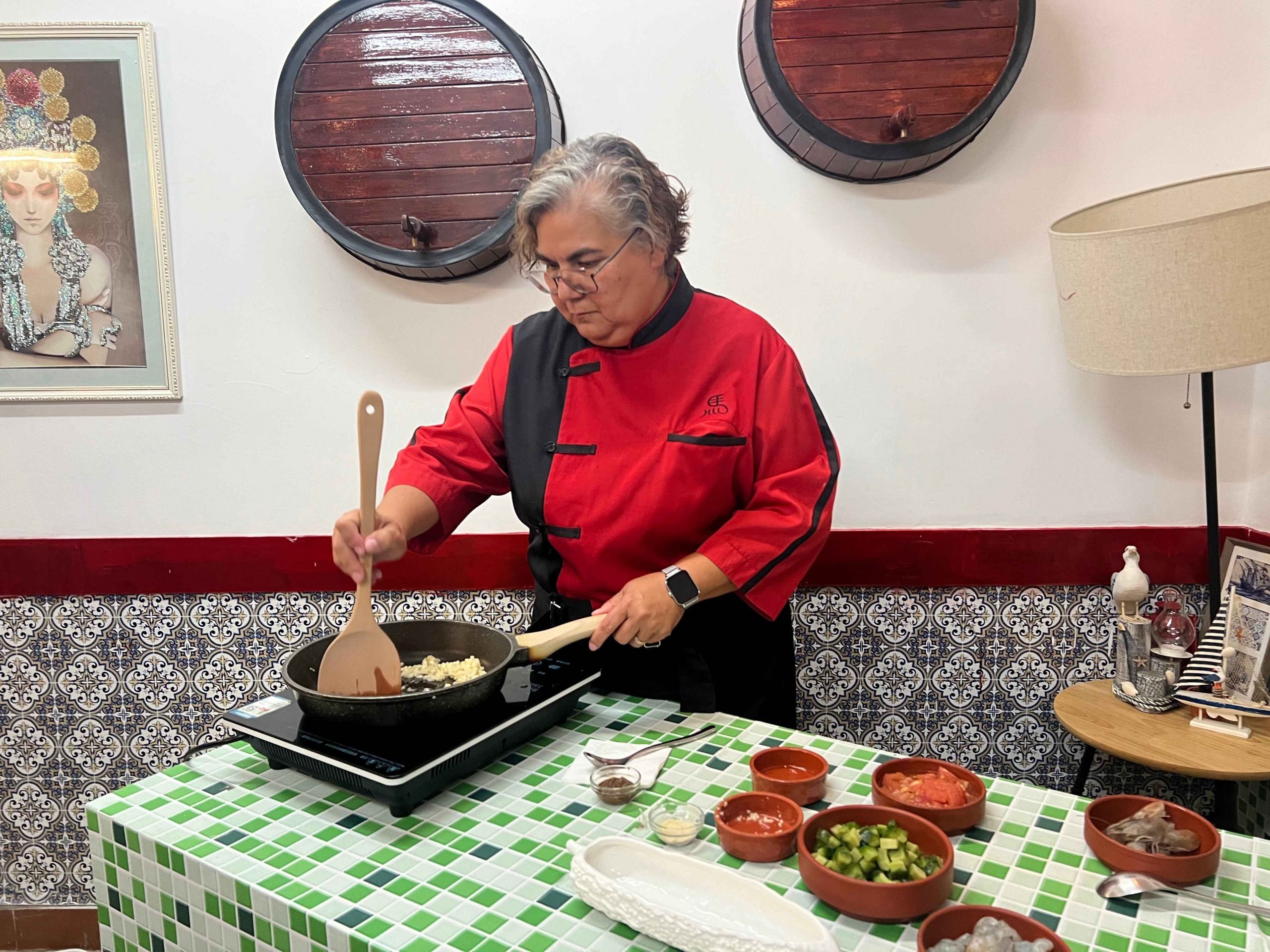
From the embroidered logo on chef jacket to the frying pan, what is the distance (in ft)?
1.64

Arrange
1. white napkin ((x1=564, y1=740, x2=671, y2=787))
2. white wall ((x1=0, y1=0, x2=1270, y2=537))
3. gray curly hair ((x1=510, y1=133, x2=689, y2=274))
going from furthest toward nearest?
white wall ((x1=0, y1=0, x2=1270, y2=537)) < gray curly hair ((x1=510, y1=133, x2=689, y2=274)) < white napkin ((x1=564, y1=740, x2=671, y2=787))

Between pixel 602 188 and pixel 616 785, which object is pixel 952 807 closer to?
pixel 616 785

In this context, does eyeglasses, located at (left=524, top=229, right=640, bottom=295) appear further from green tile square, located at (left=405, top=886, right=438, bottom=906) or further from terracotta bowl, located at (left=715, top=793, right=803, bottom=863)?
green tile square, located at (left=405, top=886, right=438, bottom=906)

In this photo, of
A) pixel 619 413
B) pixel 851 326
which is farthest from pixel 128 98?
pixel 851 326

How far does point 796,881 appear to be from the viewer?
1.19 meters

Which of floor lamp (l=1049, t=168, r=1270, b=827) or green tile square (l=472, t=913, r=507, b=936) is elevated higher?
floor lamp (l=1049, t=168, r=1270, b=827)

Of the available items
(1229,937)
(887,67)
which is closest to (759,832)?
(1229,937)

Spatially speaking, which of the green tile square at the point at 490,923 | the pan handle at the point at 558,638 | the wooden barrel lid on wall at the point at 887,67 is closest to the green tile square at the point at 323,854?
the green tile square at the point at 490,923

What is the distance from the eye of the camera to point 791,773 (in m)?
1.42

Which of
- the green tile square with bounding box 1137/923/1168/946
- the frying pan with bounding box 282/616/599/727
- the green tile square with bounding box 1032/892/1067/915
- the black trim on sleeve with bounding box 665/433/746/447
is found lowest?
the green tile square with bounding box 1137/923/1168/946

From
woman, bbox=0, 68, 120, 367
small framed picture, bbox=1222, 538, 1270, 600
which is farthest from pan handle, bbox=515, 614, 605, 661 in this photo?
woman, bbox=0, 68, 120, 367

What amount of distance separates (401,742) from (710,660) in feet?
2.63

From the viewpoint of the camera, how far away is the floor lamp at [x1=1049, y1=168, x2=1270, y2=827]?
1.87 meters

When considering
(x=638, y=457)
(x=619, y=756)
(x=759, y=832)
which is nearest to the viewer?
(x=759, y=832)
